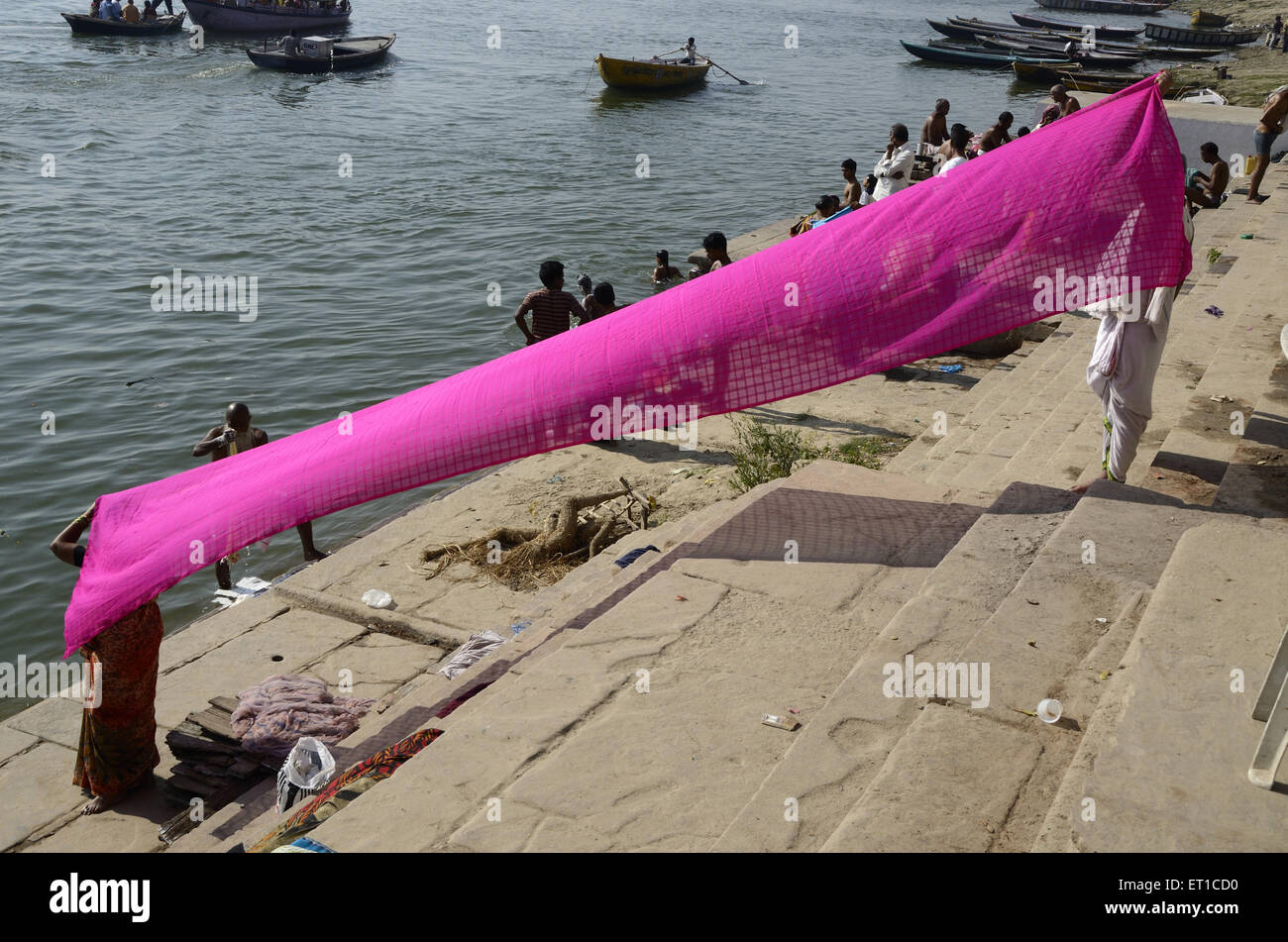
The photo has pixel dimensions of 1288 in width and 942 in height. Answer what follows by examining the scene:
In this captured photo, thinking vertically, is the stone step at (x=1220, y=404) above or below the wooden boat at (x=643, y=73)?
below

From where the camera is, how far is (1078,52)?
38.2 meters

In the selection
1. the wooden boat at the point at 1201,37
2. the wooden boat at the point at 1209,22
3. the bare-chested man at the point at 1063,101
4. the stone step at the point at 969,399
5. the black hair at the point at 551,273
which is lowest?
the stone step at the point at 969,399

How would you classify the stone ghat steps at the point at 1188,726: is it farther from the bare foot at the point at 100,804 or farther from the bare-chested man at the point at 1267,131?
the bare-chested man at the point at 1267,131

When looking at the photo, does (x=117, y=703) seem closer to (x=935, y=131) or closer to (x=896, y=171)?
(x=896, y=171)

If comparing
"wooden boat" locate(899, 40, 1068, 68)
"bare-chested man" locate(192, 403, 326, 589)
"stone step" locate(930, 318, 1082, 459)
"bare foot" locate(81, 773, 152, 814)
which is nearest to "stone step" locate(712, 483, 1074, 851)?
"stone step" locate(930, 318, 1082, 459)

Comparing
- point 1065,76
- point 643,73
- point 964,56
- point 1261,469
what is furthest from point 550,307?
point 964,56

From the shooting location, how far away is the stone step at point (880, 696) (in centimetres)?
284

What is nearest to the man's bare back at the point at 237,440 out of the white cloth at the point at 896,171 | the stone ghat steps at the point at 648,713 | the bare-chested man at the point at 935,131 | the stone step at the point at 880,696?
the stone ghat steps at the point at 648,713

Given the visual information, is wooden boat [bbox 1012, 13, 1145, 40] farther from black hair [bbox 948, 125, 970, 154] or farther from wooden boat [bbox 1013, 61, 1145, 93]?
black hair [bbox 948, 125, 970, 154]

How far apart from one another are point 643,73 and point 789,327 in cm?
2939

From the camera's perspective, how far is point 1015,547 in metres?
4.08

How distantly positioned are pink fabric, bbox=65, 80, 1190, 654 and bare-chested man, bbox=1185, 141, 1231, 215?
28.3 ft

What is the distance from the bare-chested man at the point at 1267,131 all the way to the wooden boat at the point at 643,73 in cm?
2133
